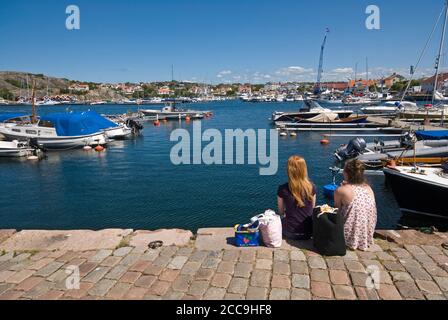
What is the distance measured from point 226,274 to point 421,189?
347 inches

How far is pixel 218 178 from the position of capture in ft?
60.1

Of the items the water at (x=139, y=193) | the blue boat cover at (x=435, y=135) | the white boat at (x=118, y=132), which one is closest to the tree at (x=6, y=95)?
the white boat at (x=118, y=132)

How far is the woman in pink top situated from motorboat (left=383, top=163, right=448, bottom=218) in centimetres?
638

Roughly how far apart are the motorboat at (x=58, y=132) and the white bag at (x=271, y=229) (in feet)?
94.6

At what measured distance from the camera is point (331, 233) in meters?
4.91

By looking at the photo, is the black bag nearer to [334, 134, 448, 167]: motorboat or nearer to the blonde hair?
the blonde hair

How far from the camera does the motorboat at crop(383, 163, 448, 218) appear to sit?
10.1m

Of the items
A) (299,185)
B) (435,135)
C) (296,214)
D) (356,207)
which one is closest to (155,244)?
(296,214)

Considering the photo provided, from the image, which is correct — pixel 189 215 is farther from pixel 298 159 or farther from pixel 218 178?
pixel 298 159

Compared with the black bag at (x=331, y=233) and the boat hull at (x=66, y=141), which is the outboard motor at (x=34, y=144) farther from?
the black bag at (x=331, y=233)

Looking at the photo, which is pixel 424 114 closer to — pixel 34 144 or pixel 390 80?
pixel 34 144

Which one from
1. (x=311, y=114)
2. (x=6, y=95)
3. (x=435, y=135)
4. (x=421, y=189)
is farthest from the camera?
(x=6, y=95)

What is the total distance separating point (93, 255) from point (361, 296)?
4.04m

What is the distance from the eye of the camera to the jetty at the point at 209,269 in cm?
407
